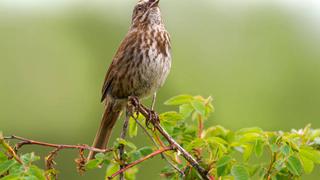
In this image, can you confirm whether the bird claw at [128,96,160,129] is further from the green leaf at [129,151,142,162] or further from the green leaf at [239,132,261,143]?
the green leaf at [239,132,261,143]

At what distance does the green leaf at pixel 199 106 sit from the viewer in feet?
14.3

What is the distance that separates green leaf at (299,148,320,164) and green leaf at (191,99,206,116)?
1.89ft

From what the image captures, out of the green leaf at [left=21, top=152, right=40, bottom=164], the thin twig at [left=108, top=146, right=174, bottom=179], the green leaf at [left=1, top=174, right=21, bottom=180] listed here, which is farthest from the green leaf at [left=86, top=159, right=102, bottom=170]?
the green leaf at [left=1, top=174, right=21, bottom=180]

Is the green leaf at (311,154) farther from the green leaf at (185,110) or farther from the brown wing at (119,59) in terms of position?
the brown wing at (119,59)

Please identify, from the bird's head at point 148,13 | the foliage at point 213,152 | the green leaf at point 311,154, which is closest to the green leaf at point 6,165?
the foliage at point 213,152

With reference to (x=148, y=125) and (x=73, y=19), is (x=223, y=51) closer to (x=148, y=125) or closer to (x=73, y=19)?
(x=73, y=19)

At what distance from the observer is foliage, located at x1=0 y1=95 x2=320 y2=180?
382cm

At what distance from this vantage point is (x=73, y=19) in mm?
24422

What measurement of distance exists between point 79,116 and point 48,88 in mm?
2666

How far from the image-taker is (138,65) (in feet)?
18.8

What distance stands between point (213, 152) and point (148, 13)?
192 cm

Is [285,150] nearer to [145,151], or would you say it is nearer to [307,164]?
[307,164]

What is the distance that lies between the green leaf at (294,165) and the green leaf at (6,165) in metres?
1.26

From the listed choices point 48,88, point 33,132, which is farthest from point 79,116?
point 48,88
